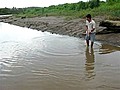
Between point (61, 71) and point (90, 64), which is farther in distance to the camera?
point (90, 64)

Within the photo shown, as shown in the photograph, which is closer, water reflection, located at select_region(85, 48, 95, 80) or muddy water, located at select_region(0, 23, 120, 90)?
muddy water, located at select_region(0, 23, 120, 90)

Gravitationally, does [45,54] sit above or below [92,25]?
below

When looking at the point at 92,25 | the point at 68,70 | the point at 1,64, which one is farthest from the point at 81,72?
the point at 92,25

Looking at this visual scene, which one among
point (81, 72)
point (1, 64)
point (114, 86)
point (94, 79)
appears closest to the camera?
point (114, 86)

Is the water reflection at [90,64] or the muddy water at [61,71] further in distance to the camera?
the water reflection at [90,64]

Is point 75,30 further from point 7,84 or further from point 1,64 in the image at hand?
point 7,84

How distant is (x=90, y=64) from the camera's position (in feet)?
29.8

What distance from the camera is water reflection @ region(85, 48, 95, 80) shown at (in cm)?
755

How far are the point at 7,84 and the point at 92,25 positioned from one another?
6213 millimetres

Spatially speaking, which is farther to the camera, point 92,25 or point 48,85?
point 92,25

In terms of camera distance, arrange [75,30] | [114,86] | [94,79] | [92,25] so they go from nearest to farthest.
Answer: [114,86] < [94,79] < [92,25] < [75,30]

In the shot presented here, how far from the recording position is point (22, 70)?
26.9ft

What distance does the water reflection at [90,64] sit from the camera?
7552 mm

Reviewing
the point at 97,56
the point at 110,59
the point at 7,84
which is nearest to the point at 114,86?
the point at 7,84
